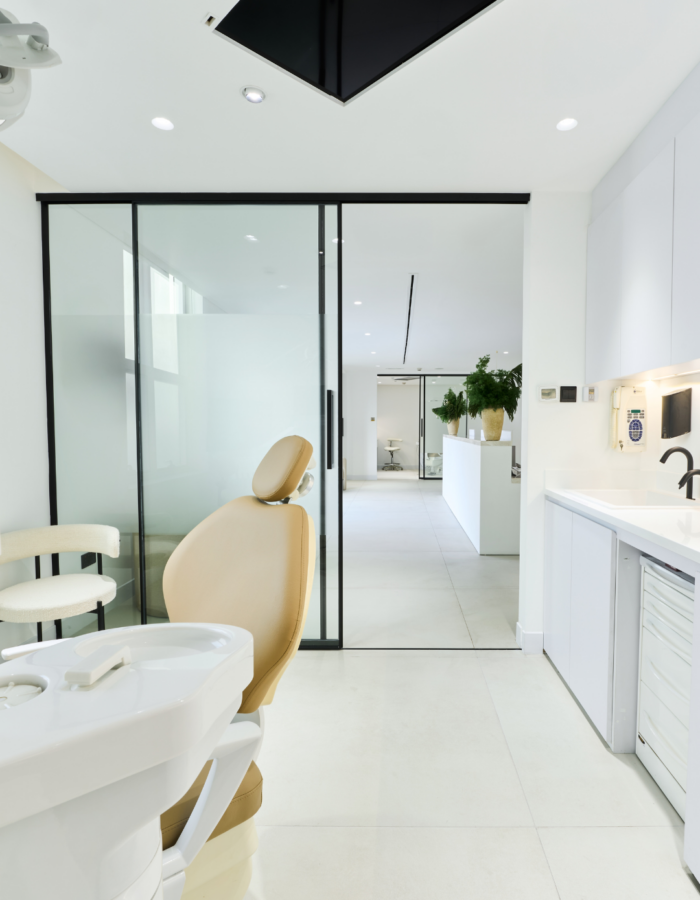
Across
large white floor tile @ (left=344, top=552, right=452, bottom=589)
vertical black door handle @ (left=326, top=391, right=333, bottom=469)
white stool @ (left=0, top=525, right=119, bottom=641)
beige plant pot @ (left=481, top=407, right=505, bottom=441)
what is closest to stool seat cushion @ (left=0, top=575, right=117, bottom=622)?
white stool @ (left=0, top=525, right=119, bottom=641)

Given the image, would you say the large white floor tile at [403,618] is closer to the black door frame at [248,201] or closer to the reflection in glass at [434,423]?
the black door frame at [248,201]

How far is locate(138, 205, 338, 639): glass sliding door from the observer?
2.81 meters

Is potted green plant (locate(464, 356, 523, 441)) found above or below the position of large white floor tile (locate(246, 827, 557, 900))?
above

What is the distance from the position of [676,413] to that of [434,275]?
2654 millimetres

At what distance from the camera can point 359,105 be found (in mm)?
2012

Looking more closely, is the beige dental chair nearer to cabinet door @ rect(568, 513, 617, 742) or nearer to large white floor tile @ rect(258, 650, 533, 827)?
large white floor tile @ rect(258, 650, 533, 827)

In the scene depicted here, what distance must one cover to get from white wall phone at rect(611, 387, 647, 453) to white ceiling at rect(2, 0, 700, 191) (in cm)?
111

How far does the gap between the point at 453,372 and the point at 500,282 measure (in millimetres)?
7084

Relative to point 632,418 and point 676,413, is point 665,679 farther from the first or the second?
point 632,418

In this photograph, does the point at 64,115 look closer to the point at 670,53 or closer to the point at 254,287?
the point at 254,287

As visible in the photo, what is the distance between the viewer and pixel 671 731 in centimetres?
166

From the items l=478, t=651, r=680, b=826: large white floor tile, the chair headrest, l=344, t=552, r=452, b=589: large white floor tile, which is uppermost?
the chair headrest

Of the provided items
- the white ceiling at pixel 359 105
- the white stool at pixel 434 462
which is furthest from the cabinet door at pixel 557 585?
the white stool at pixel 434 462

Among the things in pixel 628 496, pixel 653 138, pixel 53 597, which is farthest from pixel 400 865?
pixel 653 138
